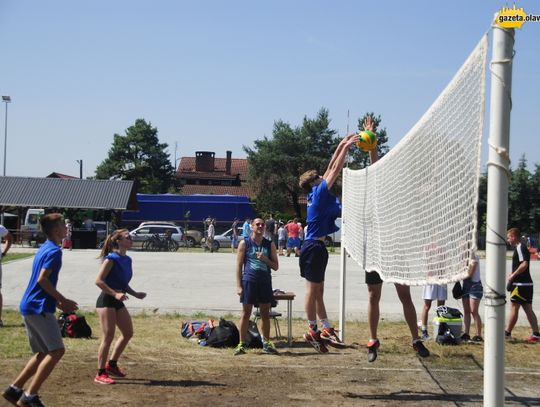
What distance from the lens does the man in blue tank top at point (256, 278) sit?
30.7 ft

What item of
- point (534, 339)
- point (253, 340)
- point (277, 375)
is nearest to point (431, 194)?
point (277, 375)

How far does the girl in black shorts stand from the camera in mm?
7527

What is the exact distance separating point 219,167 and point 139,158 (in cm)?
1491

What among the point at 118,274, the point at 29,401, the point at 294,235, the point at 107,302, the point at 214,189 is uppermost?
the point at 214,189

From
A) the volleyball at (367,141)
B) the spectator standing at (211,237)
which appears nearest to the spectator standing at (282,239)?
the spectator standing at (211,237)

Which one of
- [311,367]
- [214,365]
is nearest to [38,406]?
[214,365]

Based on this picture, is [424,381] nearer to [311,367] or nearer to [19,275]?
[311,367]

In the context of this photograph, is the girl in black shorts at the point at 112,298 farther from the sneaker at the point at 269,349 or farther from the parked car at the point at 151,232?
the parked car at the point at 151,232

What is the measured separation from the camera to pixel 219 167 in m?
106

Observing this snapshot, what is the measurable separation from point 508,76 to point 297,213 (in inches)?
2674

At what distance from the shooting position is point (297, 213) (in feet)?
236

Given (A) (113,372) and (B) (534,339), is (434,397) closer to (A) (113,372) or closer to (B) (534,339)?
(A) (113,372)

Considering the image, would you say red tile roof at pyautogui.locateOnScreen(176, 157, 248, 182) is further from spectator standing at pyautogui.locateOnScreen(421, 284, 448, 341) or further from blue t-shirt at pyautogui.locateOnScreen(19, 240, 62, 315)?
blue t-shirt at pyautogui.locateOnScreen(19, 240, 62, 315)

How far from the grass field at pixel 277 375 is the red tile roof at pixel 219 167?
91.4 metres
